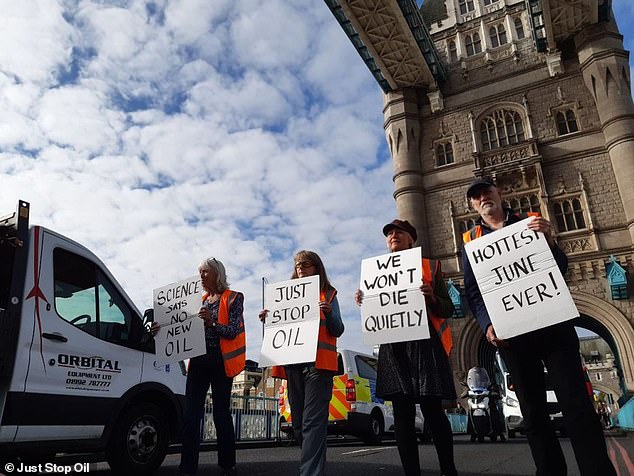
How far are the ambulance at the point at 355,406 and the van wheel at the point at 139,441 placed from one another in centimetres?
433

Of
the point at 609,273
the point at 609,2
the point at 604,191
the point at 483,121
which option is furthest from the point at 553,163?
the point at 609,2

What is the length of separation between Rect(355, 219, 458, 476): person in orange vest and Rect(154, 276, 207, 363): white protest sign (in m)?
1.69

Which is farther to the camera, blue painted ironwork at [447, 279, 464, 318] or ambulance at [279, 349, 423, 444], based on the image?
blue painted ironwork at [447, 279, 464, 318]

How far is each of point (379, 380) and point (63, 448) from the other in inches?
107

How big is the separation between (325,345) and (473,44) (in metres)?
26.7

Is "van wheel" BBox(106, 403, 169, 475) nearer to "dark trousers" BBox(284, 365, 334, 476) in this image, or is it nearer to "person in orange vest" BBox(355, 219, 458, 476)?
"dark trousers" BBox(284, 365, 334, 476)

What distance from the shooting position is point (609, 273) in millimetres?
19516

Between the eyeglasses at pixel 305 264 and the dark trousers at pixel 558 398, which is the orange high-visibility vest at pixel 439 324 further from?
the eyeglasses at pixel 305 264

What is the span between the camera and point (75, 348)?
443 centimetres

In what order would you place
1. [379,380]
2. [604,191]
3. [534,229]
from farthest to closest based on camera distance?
[604,191], [379,380], [534,229]

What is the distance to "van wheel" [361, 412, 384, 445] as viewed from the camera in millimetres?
10113

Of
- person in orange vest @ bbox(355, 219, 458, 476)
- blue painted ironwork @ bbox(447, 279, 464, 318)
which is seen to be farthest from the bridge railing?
blue painted ironwork @ bbox(447, 279, 464, 318)

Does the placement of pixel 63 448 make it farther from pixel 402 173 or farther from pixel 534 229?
pixel 402 173

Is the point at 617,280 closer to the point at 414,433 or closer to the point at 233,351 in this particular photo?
the point at 414,433
